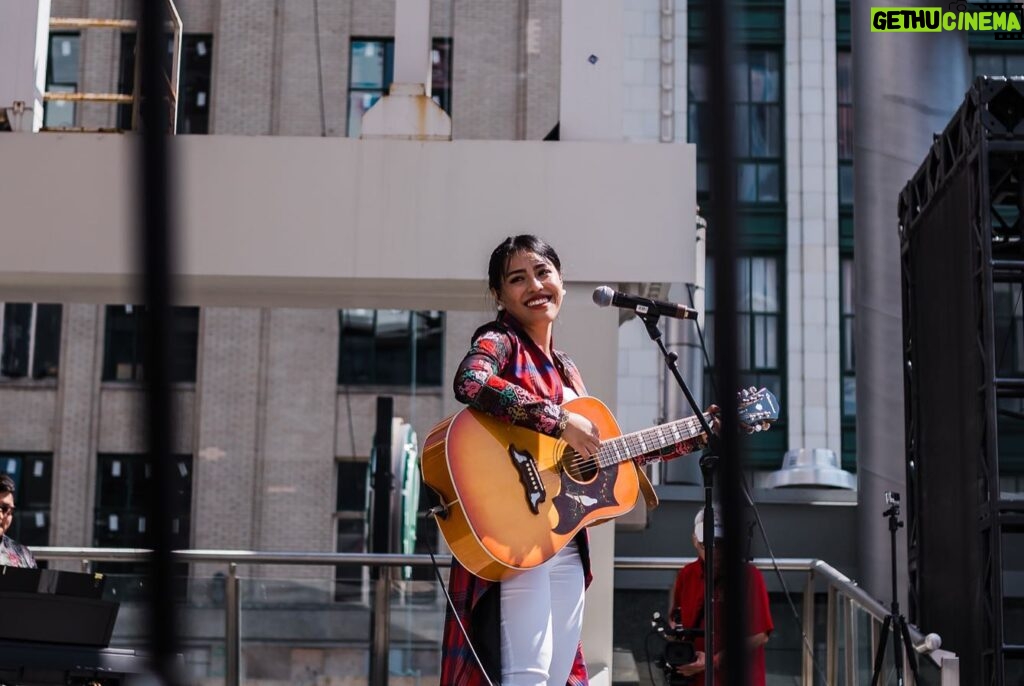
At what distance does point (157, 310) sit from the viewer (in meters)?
1.57

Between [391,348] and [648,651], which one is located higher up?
[391,348]

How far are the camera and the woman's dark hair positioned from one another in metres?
2.68

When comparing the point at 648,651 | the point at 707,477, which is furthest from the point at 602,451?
the point at 648,651

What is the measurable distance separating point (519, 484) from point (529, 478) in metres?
0.04

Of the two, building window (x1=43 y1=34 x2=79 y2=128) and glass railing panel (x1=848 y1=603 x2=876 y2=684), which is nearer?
glass railing panel (x1=848 y1=603 x2=876 y2=684)

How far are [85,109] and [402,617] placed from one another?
72.9 feet

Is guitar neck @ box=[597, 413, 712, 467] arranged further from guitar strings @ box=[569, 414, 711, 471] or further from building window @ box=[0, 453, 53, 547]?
building window @ box=[0, 453, 53, 547]

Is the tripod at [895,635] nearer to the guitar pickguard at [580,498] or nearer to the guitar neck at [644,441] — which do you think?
the guitar neck at [644,441]

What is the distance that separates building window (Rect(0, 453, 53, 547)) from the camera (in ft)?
87.5

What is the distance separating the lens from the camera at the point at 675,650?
679 cm

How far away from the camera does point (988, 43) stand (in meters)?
24.7

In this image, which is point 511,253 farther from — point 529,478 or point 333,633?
point 333,633

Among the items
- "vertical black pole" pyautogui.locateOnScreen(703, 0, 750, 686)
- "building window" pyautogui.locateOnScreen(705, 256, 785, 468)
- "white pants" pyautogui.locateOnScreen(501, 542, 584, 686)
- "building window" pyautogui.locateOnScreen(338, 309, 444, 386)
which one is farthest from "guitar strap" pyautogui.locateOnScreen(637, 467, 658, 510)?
→ "building window" pyautogui.locateOnScreen(338, 309, 444, 386)

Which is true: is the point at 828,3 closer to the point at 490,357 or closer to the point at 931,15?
the point at 931,15
